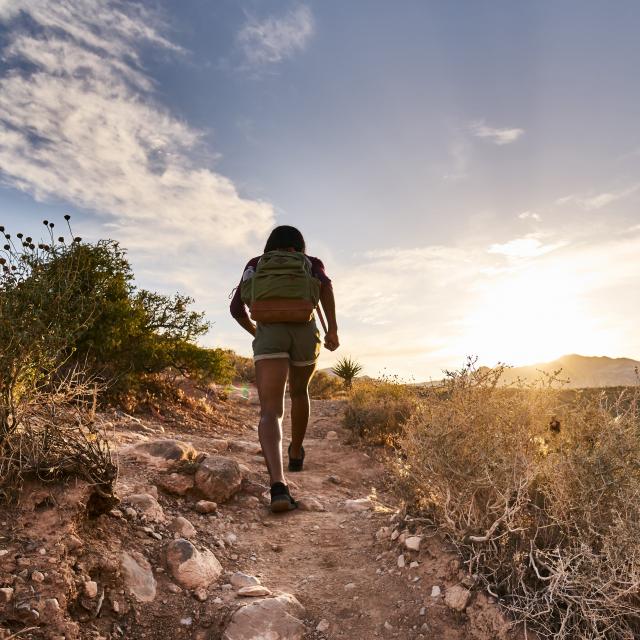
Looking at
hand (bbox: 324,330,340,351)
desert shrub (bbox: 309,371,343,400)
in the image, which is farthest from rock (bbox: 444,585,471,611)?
desert shrub (bbox: 309,371,343,400)

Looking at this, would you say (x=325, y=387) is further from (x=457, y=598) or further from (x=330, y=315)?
(x=457, y=598)

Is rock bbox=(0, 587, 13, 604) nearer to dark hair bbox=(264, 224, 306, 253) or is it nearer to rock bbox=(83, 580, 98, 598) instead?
rock bbox=(83, 580, 98, 598)

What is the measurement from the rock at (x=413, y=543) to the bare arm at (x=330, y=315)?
2040 millimetres

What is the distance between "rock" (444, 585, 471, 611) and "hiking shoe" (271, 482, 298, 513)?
1.55 metres

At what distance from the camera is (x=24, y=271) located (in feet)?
15.1

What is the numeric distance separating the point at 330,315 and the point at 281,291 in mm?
713

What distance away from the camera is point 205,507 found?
3.76 m

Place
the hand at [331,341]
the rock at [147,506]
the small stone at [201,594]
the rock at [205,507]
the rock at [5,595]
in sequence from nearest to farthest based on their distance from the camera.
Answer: the rock at [5,595]
the small stone at [201,594]
the rock at [147,506]
the rock at [205,507]
the hand at [331,341]

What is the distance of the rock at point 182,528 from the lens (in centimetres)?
330

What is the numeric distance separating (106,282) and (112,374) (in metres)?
1.26

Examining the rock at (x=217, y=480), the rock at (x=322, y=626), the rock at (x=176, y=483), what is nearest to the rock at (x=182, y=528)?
the rock at (x=176, y=483)

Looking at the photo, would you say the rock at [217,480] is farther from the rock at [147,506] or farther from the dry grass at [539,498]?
the dry grass at [539,498]

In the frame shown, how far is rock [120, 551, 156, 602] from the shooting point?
266cm

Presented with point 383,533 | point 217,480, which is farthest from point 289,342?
point 383,533
